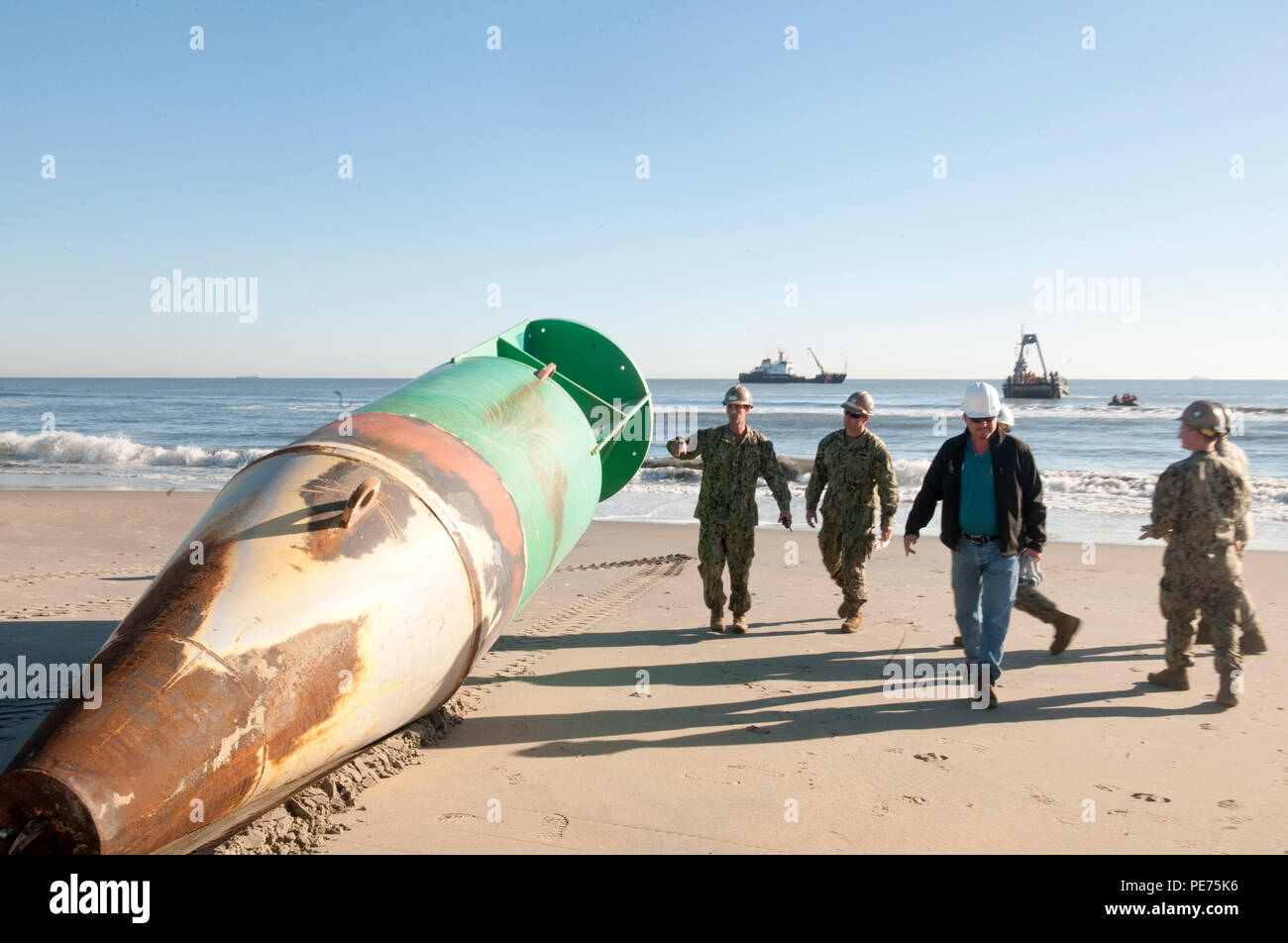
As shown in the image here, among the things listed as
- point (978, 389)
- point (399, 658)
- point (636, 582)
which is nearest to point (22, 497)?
point (636, 582)

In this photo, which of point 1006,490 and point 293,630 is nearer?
point 293,630

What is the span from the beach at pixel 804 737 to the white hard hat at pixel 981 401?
1678mm

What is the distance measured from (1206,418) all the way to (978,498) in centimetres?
155

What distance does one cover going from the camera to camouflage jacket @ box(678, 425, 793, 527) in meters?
6.65

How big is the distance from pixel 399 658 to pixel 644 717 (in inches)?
73.6

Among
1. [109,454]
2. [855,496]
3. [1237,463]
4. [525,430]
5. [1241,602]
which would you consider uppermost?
[525,430]

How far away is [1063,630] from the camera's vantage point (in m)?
5.84

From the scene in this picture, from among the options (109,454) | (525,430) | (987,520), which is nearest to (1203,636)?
(987,520)

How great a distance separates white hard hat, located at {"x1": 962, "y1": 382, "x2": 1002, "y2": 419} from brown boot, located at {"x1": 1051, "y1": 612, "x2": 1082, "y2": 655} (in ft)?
5.89

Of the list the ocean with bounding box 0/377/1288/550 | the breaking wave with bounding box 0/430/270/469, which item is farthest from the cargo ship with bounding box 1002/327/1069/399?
the breaking wave with bounding box 0/430/270/469

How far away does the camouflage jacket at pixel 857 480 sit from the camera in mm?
6582

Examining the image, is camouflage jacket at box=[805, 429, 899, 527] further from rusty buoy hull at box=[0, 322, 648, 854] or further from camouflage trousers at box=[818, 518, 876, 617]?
rusty buoy hull at box=[0, 322, 648, 854]

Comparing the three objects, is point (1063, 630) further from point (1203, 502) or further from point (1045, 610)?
point (1203, 502)
